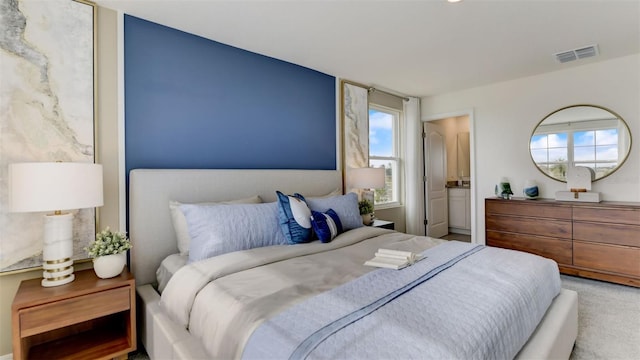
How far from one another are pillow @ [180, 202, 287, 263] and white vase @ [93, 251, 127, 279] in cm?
43

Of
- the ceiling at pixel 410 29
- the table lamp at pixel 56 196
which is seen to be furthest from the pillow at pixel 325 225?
the ceiling at pixel 410 29

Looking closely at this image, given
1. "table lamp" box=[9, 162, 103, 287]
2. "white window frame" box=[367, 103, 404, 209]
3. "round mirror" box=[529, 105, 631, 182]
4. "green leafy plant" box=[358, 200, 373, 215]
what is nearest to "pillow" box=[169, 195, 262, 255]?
"table lamp" box=[9, 162, 103, 287]

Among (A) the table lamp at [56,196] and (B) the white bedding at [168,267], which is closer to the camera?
(A) the table lamp at [56,196]

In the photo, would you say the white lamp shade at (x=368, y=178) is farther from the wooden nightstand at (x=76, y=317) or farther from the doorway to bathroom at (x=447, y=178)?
the wooden nightstand at (x=76, y=317)

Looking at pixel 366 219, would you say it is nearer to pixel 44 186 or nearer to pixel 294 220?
pixel 294 220

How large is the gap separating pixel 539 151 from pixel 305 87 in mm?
3111

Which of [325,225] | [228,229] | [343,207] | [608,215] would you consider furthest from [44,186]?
[608,215]

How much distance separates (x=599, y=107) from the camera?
354 centimetres

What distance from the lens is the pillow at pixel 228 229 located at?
1991 mm

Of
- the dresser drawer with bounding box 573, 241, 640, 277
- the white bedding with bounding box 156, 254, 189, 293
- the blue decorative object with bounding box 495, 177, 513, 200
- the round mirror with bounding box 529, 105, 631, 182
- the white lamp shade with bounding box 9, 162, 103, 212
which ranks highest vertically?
the round mirror with bounding box 529, 105, 631, 182

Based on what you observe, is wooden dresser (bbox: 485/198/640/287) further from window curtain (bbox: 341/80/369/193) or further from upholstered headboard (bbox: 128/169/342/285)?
upholstered headboard (bbox: 128/169/342/285)

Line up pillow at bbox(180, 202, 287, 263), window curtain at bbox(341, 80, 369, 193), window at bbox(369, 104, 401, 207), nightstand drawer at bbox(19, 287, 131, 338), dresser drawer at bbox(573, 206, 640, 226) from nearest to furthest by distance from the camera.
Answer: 1. nightstand drawer at bbox(19, 287, 131, 338)
2. pillow at bbox(180, 202, 287, 263)
3. dresser drawer at bbox(573, 206, 640, 226)
4. window curtain at bbox(341, 80, 369, 193)
5. window at bbox(369, 104, 401, 207)

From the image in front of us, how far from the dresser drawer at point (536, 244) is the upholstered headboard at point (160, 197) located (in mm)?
3137

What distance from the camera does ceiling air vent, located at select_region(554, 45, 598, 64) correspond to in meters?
3.12
